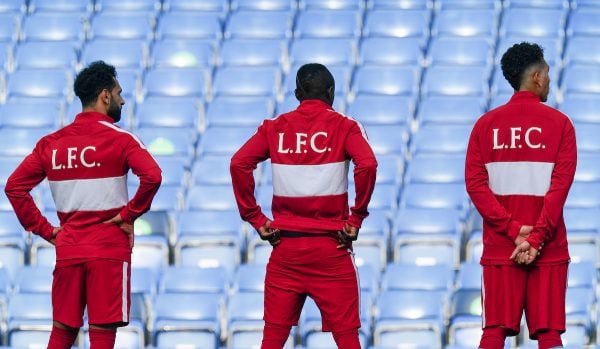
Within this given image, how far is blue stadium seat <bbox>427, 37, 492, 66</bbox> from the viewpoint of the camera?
11953mm

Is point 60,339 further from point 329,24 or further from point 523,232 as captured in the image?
point 329,24

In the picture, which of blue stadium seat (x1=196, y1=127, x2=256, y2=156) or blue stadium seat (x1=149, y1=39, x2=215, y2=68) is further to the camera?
blue stadium seat (x1=149, y1=39, x2=215, y2=68)

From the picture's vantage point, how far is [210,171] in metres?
10.9

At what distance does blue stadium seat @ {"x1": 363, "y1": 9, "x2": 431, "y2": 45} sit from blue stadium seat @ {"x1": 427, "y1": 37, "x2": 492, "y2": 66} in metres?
0.24

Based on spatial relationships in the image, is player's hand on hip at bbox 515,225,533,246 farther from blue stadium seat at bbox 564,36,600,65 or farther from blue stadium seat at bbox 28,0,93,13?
blue stadium seat at bbox 28,0,93,13

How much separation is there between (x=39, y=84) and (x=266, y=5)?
201 cm

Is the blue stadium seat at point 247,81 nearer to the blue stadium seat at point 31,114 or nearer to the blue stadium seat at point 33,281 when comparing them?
the blue stadium seat at point 31,114

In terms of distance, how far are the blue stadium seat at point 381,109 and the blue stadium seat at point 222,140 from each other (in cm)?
82

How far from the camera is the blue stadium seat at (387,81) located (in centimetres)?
1176

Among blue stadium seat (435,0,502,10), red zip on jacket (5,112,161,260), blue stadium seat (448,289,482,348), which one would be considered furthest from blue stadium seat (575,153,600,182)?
red zip on jacket (5,112,161,260)

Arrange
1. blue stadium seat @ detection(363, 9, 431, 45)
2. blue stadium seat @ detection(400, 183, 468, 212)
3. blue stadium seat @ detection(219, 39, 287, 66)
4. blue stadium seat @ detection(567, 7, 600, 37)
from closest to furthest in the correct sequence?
blue stadium seat @ detection(400, 183, 468, 212) < blue stadium seat @ detection(567, 7, 600, 37) < blue stadium seat @ detection(219, 39, 287, 66) < blue stadium seat @ detection(363, 9, 431, 45)

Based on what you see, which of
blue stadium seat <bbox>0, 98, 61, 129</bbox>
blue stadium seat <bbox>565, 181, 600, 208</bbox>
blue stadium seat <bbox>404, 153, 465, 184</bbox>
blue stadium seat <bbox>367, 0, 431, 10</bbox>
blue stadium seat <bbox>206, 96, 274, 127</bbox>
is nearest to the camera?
blue stadium seat <bbox>565, 181, 600, 208</bbox>

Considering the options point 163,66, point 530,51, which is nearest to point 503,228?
point 530,51

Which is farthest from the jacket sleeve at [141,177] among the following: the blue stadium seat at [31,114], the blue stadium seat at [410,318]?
the blue stadium seat at [31,114]
